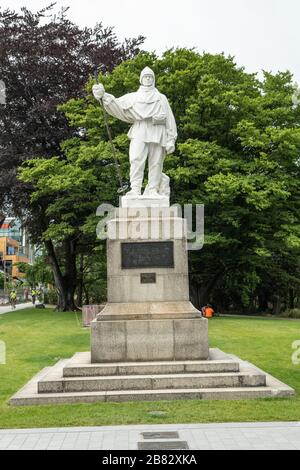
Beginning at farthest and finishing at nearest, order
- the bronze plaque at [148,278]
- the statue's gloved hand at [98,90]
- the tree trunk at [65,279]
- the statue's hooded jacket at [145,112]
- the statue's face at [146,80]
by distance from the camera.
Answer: the tree trunk at [65,279] < the statue's face at [146,80] < the statue's hooded jacket at [145,112] < the statue's gloved hand at [98,90] < the bronze plaque at [148,278]

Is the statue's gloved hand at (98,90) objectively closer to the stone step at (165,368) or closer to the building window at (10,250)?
the stone step at (165,368)

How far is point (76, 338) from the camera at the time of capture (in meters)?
16.9

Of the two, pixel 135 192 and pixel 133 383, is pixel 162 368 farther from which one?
pixel 135 192

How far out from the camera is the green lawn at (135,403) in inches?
294

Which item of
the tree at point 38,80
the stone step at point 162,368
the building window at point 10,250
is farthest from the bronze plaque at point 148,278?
the building window at point 10,250

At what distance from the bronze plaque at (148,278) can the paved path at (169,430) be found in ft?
12.2

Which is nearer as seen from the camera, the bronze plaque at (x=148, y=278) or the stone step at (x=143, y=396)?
the stone step at (x=143, y=396)

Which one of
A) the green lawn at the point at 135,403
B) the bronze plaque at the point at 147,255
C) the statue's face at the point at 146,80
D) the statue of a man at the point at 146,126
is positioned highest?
the statue's face at the point at 146,80

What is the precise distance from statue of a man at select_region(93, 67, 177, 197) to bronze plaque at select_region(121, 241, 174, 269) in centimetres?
134

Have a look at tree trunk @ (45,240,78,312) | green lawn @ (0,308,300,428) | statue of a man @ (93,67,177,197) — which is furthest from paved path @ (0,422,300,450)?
tree trunk @ (45,240,78,312)

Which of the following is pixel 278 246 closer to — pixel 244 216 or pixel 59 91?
pixel 244 216

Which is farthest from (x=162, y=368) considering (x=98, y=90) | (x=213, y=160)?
(x=213, y=160)

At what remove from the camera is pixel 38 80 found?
94.5ft

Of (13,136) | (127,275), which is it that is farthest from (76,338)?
(13,136)
